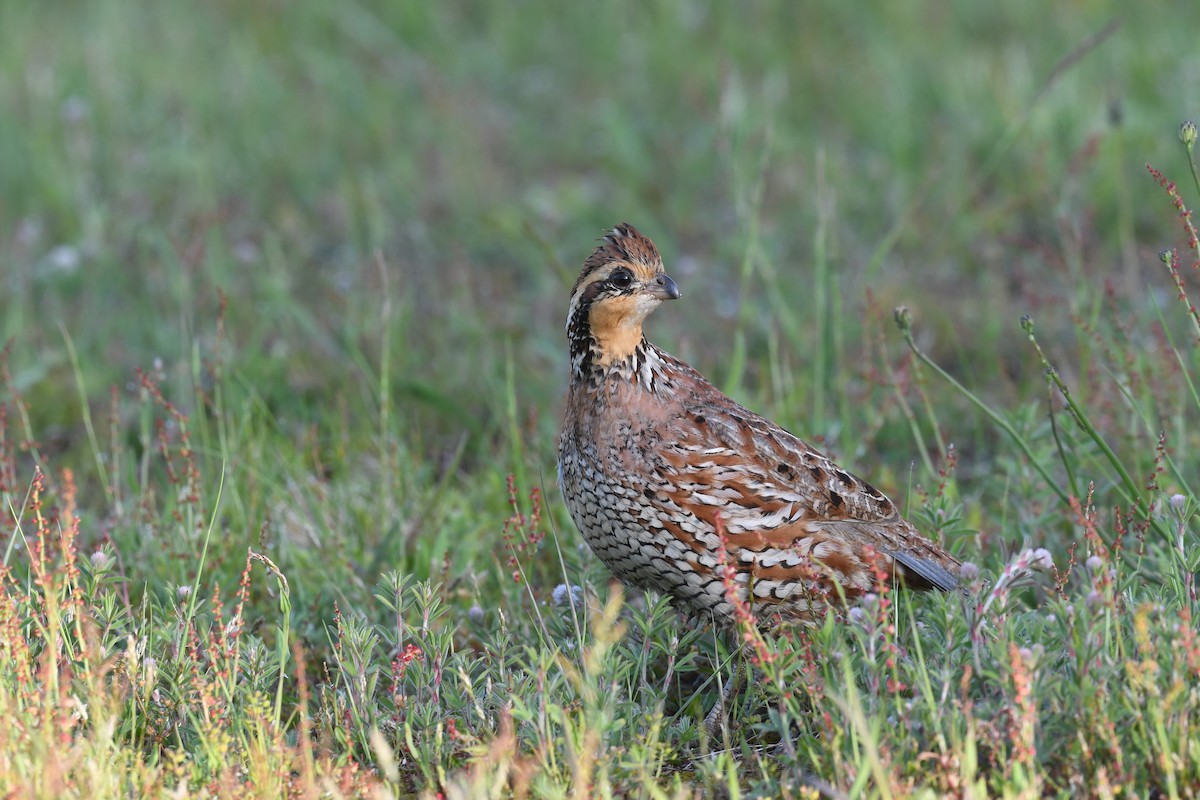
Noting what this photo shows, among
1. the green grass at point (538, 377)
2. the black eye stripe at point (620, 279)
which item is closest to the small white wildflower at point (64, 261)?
the green grass at point (538, 377)

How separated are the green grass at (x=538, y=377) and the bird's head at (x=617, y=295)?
634mm

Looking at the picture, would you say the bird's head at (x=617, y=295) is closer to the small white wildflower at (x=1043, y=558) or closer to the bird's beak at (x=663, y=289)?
the bird's beak at (x=663, y=289)

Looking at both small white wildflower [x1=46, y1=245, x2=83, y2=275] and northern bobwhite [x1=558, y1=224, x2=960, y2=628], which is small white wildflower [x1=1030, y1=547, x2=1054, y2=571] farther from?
small white wildflower [x1=46, y1=245, x2=83, y2=275]

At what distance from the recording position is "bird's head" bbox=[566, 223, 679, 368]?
13.5ft

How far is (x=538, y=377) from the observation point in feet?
20.3

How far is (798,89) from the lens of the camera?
905 centimetres

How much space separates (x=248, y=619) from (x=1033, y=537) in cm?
252

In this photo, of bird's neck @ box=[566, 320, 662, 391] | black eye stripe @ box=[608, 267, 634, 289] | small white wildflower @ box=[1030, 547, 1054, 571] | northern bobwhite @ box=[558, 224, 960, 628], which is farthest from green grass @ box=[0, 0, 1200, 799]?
black eye stripe @ box=[608, 267, 634, 289]

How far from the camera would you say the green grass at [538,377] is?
→ 125 inches

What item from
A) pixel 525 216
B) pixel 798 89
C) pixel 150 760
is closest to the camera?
pixel 150 760

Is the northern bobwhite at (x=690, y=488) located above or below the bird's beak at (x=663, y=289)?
below

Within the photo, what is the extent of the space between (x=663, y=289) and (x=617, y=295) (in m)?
0.15

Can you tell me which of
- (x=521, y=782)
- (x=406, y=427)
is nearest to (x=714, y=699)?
(x=521, y=782)

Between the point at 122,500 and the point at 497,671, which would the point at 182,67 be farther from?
the point at 497,671
